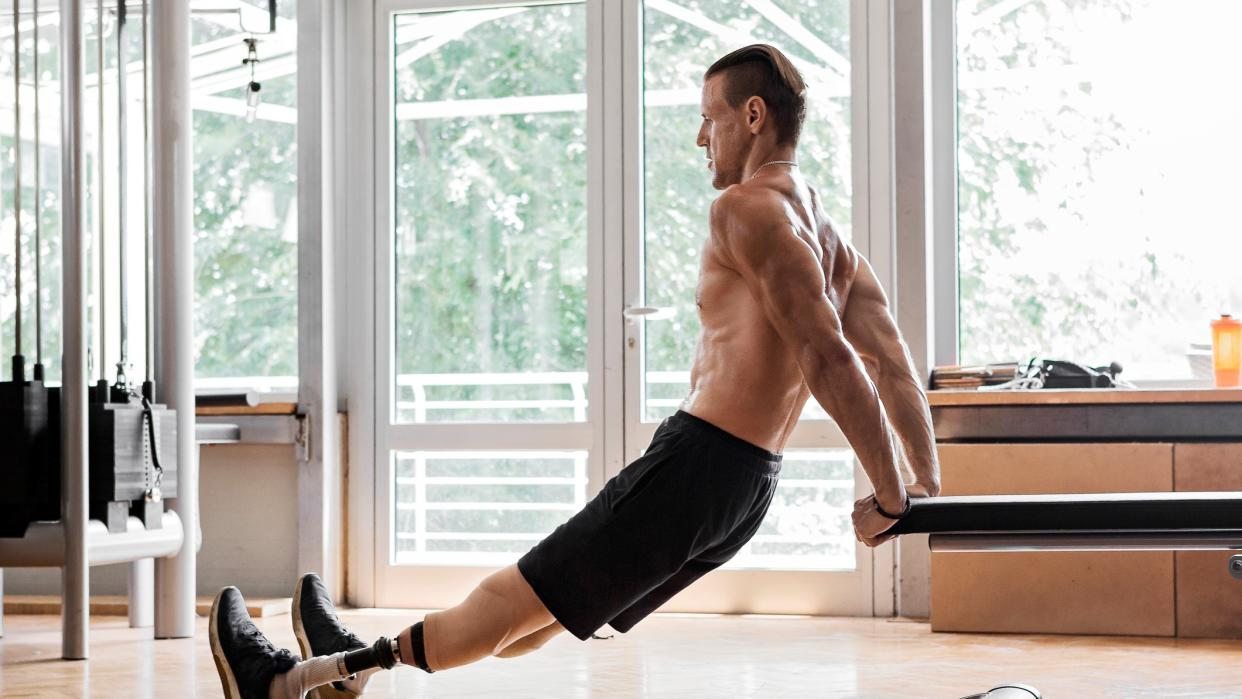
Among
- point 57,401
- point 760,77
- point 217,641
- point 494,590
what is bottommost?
point 217,641

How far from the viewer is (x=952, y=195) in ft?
16.4

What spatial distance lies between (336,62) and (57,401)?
6.54 feet

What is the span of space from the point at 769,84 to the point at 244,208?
373cm

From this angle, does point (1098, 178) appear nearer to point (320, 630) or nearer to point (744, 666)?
point (744, 666)

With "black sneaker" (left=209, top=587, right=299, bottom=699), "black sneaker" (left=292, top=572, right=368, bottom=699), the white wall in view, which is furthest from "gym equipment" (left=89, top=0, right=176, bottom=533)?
"black sneaker" (left=292, top=572, right=368, bottom=699)

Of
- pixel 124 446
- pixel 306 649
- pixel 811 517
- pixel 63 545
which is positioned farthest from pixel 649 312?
pixel 306 649

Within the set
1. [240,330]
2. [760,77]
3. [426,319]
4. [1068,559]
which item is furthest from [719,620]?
[760,77]

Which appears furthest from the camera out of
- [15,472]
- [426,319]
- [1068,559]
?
[426,319]

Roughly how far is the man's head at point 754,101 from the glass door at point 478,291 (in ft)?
9.67

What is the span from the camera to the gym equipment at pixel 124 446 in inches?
156

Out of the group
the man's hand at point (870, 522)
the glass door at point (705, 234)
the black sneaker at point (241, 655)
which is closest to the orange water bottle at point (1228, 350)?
the glass door at point (705, 234)

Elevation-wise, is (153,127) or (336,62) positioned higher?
(336,62)

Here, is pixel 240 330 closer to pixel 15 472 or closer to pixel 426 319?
pixel 426 319

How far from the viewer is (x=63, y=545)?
12.5ft
